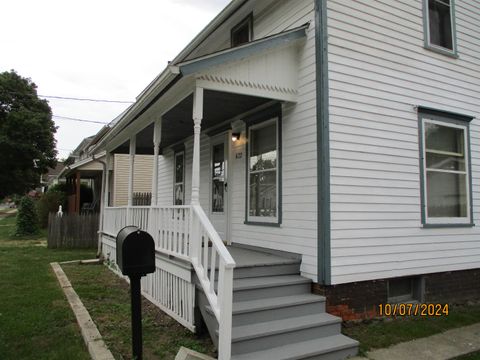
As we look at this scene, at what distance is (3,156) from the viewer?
2795cm

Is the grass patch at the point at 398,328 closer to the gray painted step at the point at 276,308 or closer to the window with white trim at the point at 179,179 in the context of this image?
the gray painted step at the point at 276,308

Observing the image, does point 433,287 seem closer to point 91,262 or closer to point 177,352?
point 177,352

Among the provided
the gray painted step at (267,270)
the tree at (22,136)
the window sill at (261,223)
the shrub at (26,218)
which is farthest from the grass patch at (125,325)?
the tree at (22,136)

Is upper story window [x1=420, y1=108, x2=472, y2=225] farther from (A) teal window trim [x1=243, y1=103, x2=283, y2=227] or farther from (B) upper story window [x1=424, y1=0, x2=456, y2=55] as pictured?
(A) teal window trim [x1=243, y1=103, x2=283, y2=227]

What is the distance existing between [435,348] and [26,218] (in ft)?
52.1

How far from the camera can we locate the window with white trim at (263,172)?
20.5 feet

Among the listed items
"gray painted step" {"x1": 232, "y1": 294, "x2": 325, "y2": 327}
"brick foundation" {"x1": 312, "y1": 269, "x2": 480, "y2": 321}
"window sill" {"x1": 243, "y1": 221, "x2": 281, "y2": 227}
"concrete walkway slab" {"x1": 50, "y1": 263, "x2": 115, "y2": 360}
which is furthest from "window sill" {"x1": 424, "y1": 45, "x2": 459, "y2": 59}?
"concrete walkway slab" {"x1": 50, "y1": 263, "x2": 115, "y2": 360}

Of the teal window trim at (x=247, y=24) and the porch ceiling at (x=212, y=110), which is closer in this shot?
the porch ceiling at (x=212, y=110)

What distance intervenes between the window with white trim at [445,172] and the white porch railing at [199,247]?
367cm

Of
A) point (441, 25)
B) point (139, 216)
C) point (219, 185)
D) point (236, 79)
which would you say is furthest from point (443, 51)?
point (139, 216)

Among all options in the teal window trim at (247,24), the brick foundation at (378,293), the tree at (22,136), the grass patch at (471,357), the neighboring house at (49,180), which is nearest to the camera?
the grass patch at (471,357)

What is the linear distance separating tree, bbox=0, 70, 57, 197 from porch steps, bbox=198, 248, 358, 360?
1114 inches

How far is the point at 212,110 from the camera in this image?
270 inches

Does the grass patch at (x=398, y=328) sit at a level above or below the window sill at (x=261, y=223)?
below
